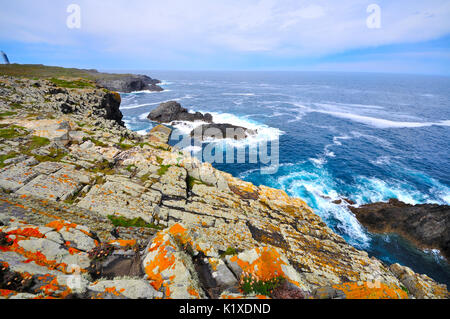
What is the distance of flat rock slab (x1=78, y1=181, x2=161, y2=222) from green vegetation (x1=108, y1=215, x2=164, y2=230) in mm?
268

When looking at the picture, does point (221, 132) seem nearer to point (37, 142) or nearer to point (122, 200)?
point (37, 142)

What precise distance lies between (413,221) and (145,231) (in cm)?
3623

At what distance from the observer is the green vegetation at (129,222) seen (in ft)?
34.8

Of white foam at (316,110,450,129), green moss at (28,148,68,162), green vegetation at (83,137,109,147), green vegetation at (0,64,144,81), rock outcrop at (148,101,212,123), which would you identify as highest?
green vegetation at (0,64,144,81)

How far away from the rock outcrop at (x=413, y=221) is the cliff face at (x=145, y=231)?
47.9 feet

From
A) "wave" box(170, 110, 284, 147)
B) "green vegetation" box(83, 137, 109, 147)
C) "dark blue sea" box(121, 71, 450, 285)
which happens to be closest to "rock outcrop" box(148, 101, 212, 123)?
"wave" box(170, 110, 284, 147)

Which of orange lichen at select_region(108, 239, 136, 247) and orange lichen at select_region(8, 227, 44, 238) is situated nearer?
orange lichen at select_region(8, 227, 44, 238)

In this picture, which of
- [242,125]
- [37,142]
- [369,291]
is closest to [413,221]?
[369,291]

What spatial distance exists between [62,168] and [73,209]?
5079 millimetres

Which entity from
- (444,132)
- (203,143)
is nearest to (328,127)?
(444,132)

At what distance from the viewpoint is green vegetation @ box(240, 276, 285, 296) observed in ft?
21.3

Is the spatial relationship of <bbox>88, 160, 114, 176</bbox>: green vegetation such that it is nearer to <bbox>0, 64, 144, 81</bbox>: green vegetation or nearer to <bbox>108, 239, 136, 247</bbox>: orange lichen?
<bbox>108, 239, 136, 247</bbox>: orange lichen

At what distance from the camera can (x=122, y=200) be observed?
12.3m
